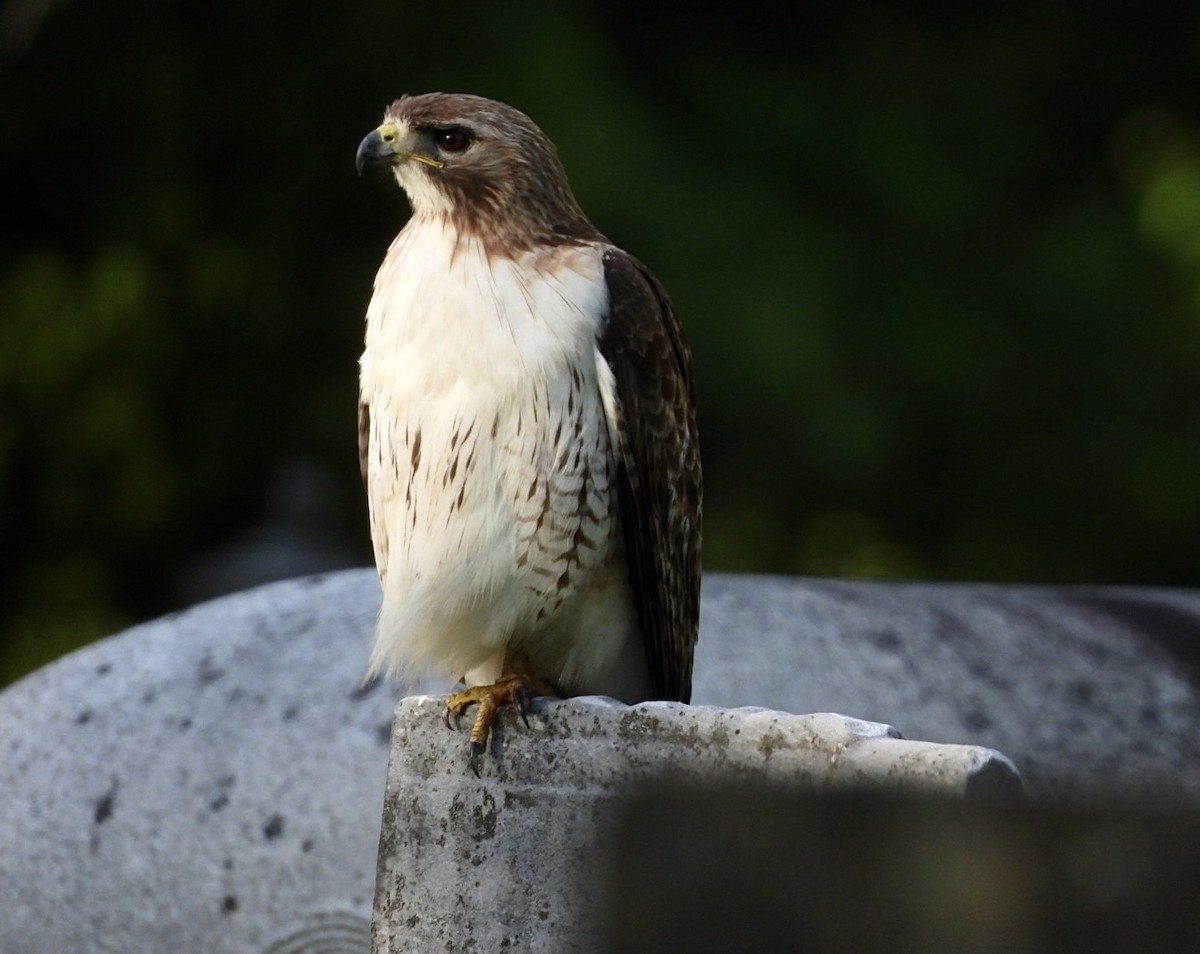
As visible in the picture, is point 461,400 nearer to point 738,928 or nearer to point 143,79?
point 738,928

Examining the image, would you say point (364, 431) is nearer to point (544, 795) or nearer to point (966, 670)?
point (544, 795)

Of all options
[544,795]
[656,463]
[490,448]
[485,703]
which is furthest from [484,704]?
[656,463]

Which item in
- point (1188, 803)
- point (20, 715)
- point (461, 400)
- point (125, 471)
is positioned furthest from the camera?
point (125, 471)

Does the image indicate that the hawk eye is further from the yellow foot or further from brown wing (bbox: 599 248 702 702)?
the yellow foot

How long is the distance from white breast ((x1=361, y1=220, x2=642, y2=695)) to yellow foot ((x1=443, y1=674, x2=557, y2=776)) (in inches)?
9.5

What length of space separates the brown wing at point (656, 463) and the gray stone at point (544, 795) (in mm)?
626

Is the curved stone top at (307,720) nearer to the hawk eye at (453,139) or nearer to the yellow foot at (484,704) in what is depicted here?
the yellow foot at (484,704)

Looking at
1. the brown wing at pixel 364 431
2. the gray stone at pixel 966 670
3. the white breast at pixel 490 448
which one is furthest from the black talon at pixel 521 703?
the gray stone at pixel 966 670

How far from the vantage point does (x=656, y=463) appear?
3326 millimetres

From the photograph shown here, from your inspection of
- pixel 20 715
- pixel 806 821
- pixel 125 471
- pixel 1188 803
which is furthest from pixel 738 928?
pixel 125 471

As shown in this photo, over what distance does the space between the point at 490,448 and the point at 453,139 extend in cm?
63

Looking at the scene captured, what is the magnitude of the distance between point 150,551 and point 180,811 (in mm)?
4093

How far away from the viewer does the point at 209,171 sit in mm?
8047

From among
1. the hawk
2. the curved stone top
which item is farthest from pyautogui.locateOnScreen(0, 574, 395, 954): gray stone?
the hawk
